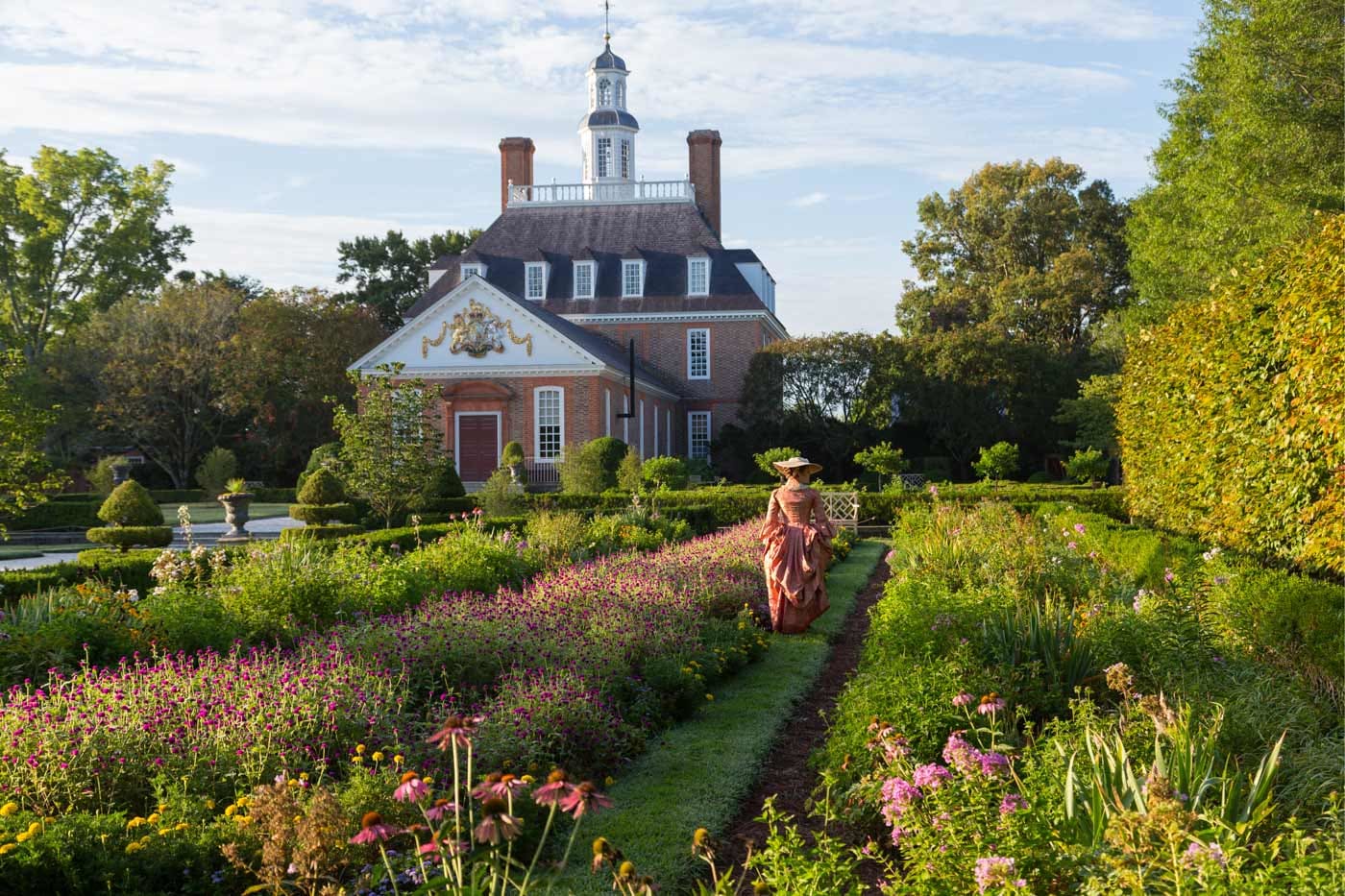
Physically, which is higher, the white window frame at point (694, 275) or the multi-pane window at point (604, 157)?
the multi-pane window at point (604, 157)

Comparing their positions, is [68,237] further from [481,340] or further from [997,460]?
[997,460]

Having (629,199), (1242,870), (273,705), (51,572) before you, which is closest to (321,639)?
(273,705)

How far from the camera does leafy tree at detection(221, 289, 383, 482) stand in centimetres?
3988

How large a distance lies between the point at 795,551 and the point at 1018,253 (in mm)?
38682

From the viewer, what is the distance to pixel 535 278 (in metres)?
43.1

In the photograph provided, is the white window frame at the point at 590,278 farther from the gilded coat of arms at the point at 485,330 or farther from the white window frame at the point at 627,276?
the gilded coat of arms at the point at 485,330

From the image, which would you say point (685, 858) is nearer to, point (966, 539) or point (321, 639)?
point (321, 639)

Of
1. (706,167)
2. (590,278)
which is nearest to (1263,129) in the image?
(590,278)

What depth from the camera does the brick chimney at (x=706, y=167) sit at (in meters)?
47.3

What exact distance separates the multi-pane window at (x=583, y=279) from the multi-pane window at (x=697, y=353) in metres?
4.33

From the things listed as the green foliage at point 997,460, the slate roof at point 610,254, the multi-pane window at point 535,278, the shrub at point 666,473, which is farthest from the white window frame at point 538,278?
the green foliage at point 997,460

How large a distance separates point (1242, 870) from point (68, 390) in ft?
144

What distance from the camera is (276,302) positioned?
135ft

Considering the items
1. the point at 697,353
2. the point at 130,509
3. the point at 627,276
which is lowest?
the point at 130,509
